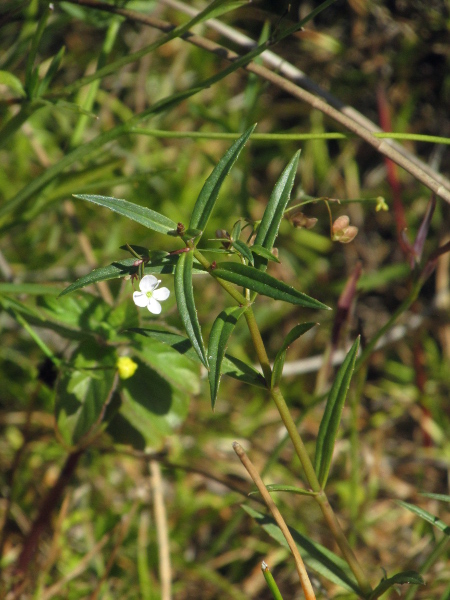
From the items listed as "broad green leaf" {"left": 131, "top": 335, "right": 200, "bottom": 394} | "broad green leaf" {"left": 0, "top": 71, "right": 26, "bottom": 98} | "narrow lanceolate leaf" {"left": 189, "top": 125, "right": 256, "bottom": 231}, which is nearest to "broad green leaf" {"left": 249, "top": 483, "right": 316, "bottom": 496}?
"broad green leaf" {"left": 131, "top": 335, "right": 200, "bottom": 394}

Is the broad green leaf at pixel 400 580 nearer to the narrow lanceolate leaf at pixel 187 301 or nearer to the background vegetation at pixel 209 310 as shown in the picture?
the background vegetation at pixel 209 310

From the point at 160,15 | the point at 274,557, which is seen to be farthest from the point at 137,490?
the point at 160,15

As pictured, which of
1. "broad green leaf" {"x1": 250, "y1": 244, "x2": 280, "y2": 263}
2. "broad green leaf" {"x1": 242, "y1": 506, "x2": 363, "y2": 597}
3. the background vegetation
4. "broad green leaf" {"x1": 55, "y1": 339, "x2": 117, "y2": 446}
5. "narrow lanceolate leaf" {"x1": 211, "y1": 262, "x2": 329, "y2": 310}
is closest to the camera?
"narrow lanceolate leaf" {"x1": 211, "y1": 262, "x2": 329, "y2": 310}

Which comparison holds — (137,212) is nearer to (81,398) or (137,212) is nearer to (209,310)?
(81,398)

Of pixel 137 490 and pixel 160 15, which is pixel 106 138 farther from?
pixel 160 15

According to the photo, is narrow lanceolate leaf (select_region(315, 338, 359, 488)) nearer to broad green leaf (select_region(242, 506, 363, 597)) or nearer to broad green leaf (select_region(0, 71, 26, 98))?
broad green leaf (select_region(242, 506, 363, 597))

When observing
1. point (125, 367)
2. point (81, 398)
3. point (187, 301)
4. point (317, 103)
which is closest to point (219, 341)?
point (187, 301)

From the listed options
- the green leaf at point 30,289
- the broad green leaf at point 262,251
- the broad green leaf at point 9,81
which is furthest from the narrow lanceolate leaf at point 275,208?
the broad green leaf at point 9,81
